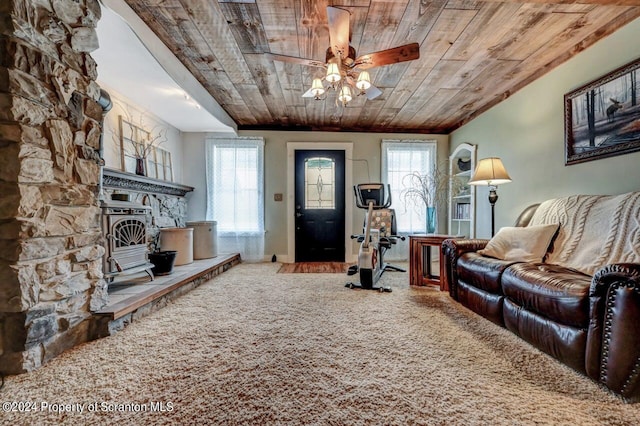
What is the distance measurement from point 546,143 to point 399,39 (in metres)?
1.87

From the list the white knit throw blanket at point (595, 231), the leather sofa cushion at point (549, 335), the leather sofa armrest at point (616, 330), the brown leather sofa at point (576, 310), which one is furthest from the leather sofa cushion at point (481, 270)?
the leather sofa armrest at point (616, 330)

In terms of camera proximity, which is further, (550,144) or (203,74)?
(203,74)

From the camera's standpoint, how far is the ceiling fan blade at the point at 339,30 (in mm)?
1634

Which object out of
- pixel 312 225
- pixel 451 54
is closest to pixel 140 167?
pixel 312 225

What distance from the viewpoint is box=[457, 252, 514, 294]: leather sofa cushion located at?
1.95 m

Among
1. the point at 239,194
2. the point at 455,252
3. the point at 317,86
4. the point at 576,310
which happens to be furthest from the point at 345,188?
the point at 576,310

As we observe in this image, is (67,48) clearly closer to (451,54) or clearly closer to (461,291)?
(451,54)

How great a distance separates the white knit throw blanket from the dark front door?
291 cm

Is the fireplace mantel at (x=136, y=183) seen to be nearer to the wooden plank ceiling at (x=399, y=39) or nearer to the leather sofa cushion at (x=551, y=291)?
the wooden plank ceiling at (x=399, y=39)

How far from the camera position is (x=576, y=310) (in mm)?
1330

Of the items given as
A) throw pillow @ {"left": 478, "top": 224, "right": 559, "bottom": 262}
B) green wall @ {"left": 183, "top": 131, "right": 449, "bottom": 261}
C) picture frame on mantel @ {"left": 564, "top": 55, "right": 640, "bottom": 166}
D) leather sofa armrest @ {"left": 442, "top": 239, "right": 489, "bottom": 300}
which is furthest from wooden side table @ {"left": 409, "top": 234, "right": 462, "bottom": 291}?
green wall @ {"left": 183, "top": 131, "right": 449, "bottom": 261}

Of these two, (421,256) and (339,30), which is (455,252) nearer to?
(421,256)

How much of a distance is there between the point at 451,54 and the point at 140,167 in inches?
143

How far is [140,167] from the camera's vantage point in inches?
127
